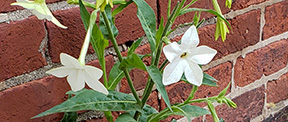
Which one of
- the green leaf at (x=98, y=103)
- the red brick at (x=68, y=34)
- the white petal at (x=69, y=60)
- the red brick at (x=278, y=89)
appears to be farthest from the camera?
the red brick at (x=278, y=89)

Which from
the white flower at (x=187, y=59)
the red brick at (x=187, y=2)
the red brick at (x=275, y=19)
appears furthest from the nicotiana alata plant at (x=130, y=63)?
the red brick at (x=275, y=19)

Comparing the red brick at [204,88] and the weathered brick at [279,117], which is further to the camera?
the weathered brick at [279,117]

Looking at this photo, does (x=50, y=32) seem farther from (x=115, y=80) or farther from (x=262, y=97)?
(x=262, y=97)

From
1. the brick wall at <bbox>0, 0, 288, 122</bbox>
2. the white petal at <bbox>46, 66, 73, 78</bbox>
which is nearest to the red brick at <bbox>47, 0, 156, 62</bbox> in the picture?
the brick wall at <bbox>0, 0, 288, 122</bbox>

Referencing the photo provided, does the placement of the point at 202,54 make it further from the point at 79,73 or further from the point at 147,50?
the point at 147,50

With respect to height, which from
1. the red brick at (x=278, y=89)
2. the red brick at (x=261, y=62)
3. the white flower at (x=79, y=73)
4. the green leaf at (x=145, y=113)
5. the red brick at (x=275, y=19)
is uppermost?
the white flower at (x=79, y=73)

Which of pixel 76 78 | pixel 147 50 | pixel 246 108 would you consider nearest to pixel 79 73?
pixel 76 78

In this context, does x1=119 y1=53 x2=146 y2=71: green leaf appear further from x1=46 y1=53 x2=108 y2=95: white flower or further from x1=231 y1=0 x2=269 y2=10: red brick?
x1=231 y1=0 x2=269 y2=10: red brick

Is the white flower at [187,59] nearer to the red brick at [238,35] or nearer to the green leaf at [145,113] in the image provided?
the green leaf at [145,113]
